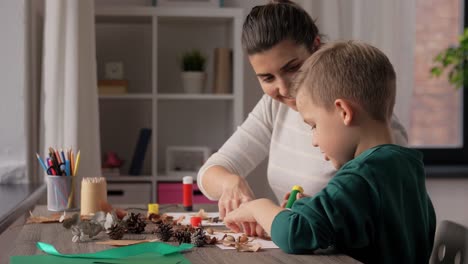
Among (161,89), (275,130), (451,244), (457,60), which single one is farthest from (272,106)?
(457,60)

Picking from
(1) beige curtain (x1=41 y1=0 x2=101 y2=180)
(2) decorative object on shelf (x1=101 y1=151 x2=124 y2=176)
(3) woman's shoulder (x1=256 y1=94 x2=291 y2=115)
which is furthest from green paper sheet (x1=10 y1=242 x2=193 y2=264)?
(2) decorative object on shelf (x1=101 y1=151 x2=124 y2=176)

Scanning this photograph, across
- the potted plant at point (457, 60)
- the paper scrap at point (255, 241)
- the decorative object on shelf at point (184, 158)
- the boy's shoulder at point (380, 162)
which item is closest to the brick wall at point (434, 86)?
the potted plant at point (457, 60)

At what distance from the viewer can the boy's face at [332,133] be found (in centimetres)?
139

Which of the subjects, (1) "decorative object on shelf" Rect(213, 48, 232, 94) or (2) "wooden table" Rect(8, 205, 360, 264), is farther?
(1) "decorative object on shelf" Rect(213, 48, 232, 94)

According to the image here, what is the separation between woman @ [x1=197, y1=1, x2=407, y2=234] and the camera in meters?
1.96

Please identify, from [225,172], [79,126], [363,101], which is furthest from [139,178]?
[363,101]

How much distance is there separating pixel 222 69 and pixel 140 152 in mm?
545

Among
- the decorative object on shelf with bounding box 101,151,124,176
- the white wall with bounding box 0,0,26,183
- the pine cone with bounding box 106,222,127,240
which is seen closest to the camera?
the pine cone with bounding box 106,222,127,240

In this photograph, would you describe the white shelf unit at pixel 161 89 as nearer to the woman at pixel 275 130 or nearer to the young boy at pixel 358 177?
the woman at pixel 275 130

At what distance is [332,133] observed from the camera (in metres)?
1.40

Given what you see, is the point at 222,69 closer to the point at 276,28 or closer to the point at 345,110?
the point at 276,28

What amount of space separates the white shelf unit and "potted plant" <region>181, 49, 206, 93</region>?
6cm

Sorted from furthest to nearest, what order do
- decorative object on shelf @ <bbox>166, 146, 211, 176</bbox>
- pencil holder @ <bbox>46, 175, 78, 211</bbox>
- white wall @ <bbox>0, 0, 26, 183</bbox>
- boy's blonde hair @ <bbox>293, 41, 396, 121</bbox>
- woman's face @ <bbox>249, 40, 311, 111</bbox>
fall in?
1. decorative object on shelf @ <bbox>166, 146, 211, 176</bbox>
2. white wall @ <bbox>0, 0, 26, 183</bbox>
3. pencil holder @ <bbox>46, 175, 78, 211</bbox>
4. woman's face @ <bbox>249, 40, 311, 111</bbox>
5. boy's blonde hair @ <bbox>293, 41, 396, 121</bbox>

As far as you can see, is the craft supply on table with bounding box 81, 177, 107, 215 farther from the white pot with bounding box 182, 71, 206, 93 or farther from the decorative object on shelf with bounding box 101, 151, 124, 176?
the white pot with bounding box 182, 71, 206, 93
